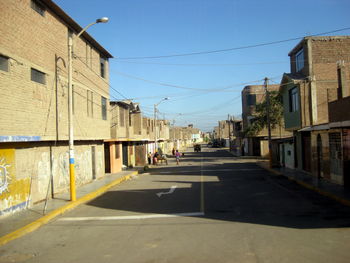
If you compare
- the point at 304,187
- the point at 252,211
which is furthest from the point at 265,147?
the point at 252,211

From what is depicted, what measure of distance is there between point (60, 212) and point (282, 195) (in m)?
8.89

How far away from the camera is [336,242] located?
7.31 m

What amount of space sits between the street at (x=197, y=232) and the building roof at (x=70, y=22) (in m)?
8.73

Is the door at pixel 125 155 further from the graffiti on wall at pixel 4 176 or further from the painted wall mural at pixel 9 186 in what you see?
the graffiti on wall at pixel 4 176

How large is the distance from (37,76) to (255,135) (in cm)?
3682

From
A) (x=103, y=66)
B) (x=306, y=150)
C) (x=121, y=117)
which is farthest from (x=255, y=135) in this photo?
(x=103, y=66)

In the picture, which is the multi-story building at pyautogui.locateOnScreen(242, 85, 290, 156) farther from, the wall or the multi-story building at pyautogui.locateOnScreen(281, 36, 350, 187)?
the wall

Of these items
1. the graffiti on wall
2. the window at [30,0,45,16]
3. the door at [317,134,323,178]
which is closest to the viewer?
the graffiti on wall

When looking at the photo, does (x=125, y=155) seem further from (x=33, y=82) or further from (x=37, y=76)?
(x=33, y=82)

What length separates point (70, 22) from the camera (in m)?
17.1

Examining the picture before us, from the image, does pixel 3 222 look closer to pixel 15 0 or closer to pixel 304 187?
pixel 15 0

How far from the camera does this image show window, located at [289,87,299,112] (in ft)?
79.2

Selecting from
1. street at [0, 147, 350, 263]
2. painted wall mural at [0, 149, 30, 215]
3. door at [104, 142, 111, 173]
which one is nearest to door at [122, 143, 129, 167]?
door at [104, 142, 111, 173]

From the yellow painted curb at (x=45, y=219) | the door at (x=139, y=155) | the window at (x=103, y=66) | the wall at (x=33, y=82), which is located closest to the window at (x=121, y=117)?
the window at (x=103, y=66)
